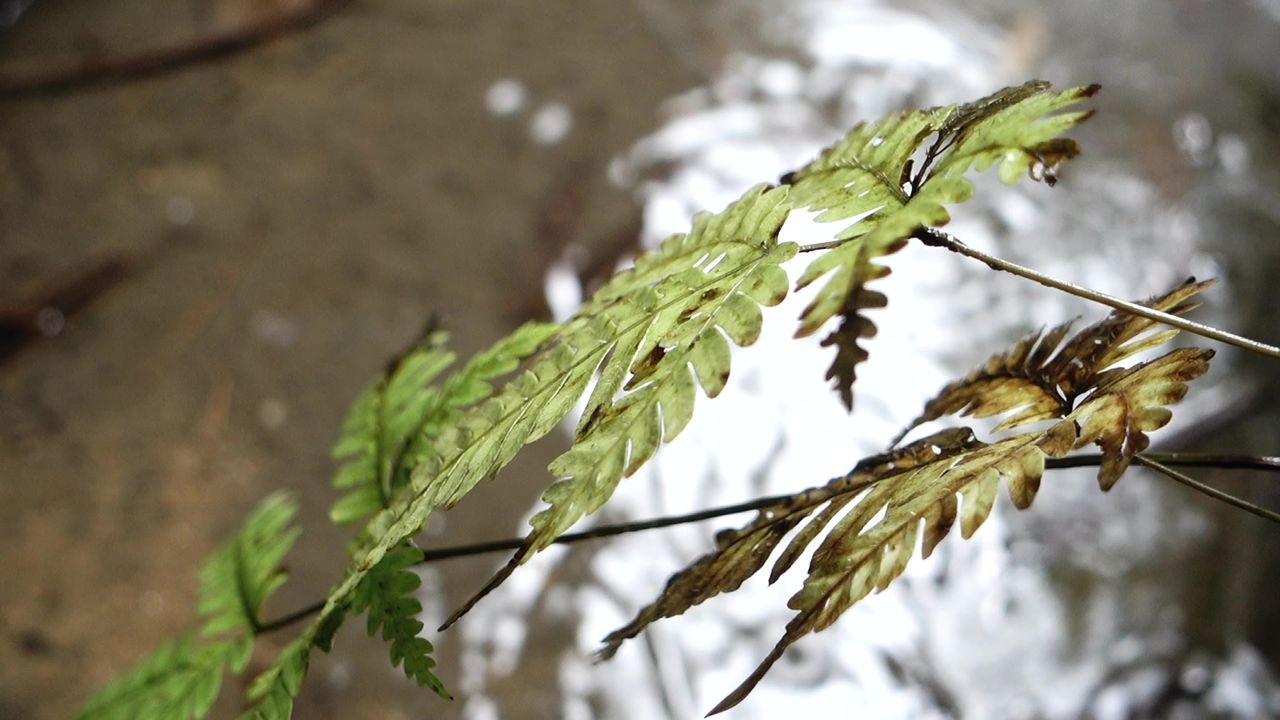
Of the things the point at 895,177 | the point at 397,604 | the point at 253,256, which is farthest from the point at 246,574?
the point at 253,256

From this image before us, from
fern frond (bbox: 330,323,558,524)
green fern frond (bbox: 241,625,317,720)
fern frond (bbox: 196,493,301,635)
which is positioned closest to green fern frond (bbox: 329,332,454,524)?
fern frond (bbox: 330,323,558,524)

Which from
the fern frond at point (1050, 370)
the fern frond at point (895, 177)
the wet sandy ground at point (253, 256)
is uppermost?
the wet sandy ground at point (253, 256)

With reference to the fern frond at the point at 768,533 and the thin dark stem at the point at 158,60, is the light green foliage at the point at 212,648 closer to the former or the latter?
the fern frond at the point at 768,533

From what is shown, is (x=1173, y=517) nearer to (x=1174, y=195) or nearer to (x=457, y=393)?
(x=1174, y=195)

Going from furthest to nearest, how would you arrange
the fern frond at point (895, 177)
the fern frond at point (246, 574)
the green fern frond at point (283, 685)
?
the fern frond at point (246, 574) < the green fern frond at point (283, 685) < the fern frond at point (895, 177)

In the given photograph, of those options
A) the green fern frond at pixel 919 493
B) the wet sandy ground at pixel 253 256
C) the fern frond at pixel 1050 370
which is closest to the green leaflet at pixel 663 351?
the green fern frond at pixel 919 493

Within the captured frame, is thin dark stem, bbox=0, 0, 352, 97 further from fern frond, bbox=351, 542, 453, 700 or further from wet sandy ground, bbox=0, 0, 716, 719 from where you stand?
fern frond, bbox=351, 542, 453, 700

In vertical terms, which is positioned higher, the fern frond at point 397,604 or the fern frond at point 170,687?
the fern frond at point 170,687
